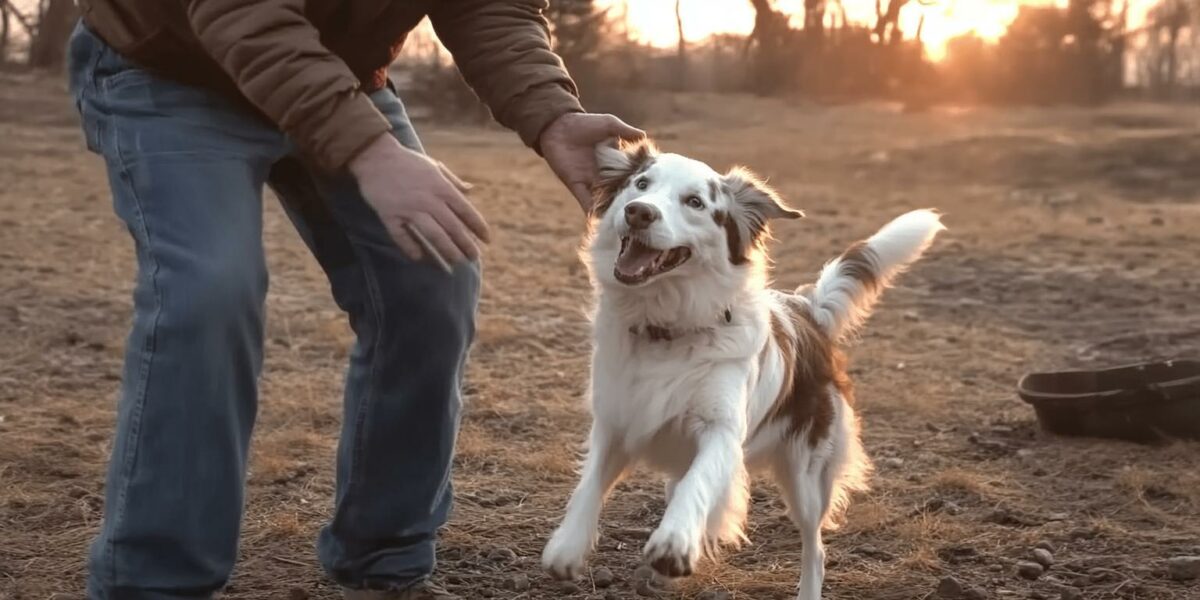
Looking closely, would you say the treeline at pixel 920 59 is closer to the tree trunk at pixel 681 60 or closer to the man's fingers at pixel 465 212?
the tree trunk at pixel 681 60

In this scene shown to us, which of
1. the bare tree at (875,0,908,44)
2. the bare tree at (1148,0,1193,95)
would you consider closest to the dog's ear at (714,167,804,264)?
the bare tree at (875,0,908,44)

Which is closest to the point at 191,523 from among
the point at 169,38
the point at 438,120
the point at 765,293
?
the point at 169,38

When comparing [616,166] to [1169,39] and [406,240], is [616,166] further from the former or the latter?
[1169,39]

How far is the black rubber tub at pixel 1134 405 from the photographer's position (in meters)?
5.20

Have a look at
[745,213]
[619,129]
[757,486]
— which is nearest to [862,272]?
[745,213]

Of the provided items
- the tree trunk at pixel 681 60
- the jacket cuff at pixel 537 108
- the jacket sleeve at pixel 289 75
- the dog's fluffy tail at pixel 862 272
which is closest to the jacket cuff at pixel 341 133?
the jacket sleeve at pixel 289 75

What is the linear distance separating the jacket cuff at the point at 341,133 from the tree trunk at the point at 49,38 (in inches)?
996

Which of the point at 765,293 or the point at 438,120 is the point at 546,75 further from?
the point at 438,120

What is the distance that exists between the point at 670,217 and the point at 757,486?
70.3 inches

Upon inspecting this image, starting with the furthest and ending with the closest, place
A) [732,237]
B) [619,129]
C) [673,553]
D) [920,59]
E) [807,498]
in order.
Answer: [920,59] → [807,498] → [732,237] → [619,129] → [673,553]

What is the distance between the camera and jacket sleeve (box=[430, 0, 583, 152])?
10.3 feet

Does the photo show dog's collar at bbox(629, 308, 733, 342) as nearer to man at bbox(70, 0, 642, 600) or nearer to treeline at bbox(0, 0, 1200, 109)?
man at bbox(70, 0, 642, 600)

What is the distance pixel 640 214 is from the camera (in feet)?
10.8

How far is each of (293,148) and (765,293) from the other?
59.7 inches
